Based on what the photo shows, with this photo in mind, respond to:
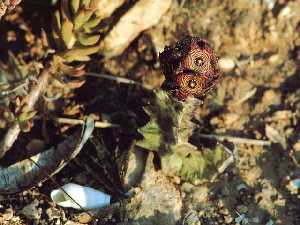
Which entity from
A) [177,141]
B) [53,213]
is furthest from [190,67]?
[53,213]

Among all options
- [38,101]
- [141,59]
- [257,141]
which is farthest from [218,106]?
[38,101]

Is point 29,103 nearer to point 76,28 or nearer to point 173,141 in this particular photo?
point 76,28

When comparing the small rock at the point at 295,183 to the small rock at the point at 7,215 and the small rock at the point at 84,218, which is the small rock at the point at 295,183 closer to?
→ the small rock at the point at 84,218

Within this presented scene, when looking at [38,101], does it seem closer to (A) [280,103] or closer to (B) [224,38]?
(B) [224,38]

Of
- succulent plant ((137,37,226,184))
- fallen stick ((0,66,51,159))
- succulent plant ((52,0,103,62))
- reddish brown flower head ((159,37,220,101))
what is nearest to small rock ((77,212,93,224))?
succulent plant ((137,37,226,184))

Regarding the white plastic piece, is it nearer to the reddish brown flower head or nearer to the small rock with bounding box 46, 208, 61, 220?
the small rock with bounding box 46, 208, 61, 220

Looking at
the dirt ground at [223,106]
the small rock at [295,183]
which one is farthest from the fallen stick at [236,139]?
the small rock at [295,183]
